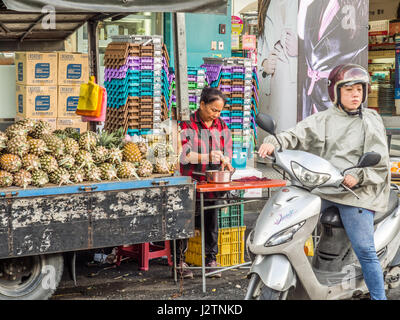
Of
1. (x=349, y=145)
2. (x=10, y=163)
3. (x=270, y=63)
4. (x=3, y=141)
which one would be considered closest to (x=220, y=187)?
(x=349, y=145)

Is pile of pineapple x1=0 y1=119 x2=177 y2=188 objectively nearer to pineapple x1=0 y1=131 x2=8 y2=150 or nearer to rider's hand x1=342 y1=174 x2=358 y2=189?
pineapple x1=0 y1=131 x2=8 y2=150

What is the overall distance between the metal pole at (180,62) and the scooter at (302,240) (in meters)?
1.98

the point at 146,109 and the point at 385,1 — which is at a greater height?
the point at 385,1

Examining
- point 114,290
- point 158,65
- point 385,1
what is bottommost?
point 114,290

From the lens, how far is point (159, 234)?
5.58 meters

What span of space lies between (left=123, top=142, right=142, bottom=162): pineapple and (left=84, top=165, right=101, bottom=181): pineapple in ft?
1.47

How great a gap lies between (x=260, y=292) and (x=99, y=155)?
227 centimetres

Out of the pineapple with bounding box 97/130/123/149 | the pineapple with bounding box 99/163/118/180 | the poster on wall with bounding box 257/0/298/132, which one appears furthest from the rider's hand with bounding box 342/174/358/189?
the poster on wall with bounding box 257/0/298/132

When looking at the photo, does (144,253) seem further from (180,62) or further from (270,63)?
(270,63)

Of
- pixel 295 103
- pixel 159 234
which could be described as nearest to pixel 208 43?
pixel 295 103

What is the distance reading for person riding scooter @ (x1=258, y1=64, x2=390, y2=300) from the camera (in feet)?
14.6
